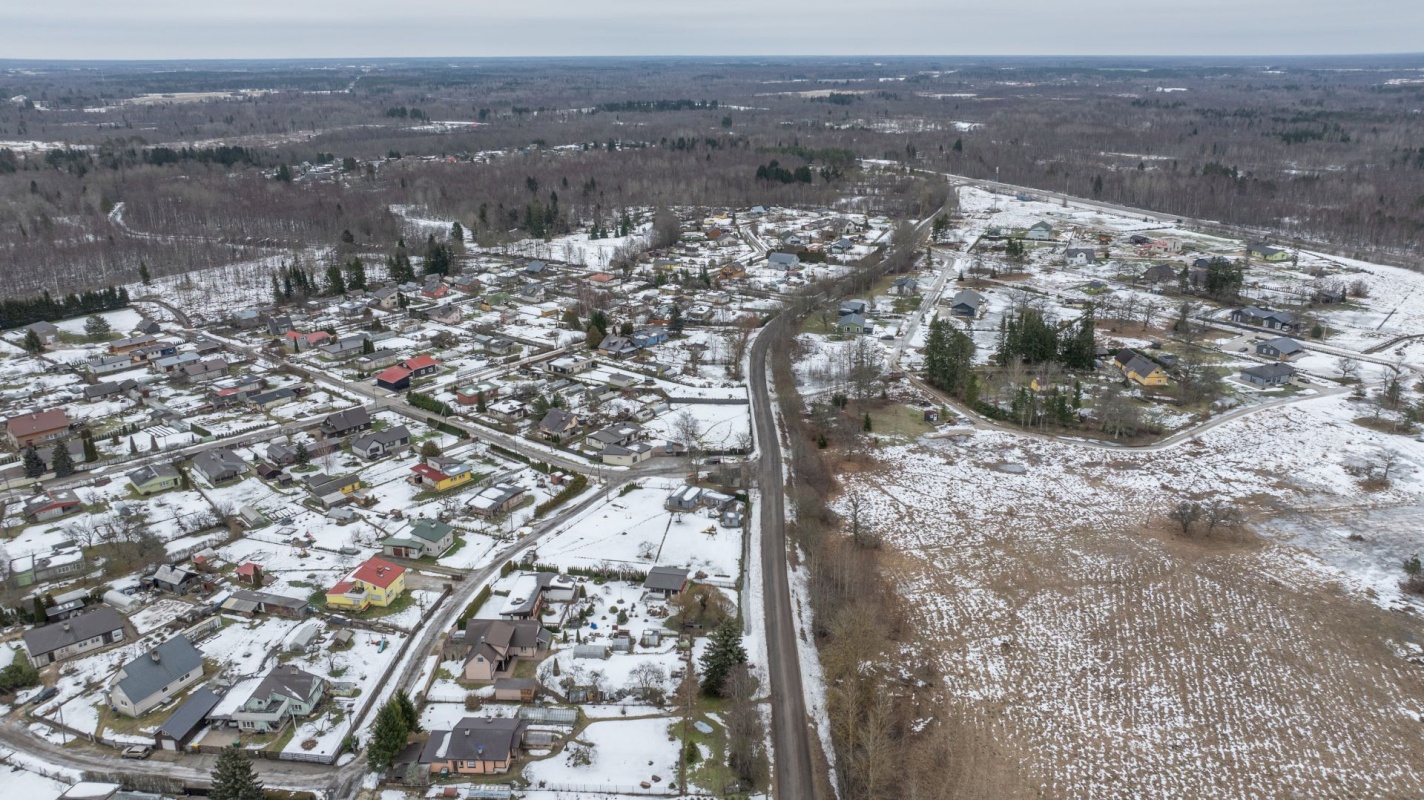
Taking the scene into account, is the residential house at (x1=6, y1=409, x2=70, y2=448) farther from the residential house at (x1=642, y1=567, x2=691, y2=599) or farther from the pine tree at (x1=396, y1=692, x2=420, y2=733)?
the residential house at (x1=642, y1=567, x2=691, y2=599)

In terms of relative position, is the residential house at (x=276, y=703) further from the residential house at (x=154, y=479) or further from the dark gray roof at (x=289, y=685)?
the residential house at (x=154, y=479)

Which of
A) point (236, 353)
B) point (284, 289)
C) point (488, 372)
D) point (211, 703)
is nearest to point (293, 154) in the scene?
point (284, 289)

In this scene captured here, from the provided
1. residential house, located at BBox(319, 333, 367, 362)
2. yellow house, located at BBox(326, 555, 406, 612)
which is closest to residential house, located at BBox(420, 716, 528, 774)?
yellow house, located at BBox(326, 555, 406, 612)

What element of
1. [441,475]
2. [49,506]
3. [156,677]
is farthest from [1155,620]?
[49,506]

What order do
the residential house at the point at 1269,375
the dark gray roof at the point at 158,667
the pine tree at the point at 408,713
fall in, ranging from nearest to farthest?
1. the pine tree at the point at 408,713
2. the dark gray roof at the point at 158,667
3. the residential house at the point at 1269,375

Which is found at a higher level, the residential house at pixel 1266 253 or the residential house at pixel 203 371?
the residential house at pixel 1266 253

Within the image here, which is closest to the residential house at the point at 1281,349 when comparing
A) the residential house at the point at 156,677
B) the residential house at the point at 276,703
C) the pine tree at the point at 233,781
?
the residential house at the point at 276,703
